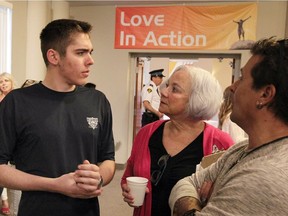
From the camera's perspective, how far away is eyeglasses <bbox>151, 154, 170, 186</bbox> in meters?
1.47

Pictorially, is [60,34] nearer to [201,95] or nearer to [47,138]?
[47,138]

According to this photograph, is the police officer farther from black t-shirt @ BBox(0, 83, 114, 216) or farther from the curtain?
black t-shirt @ BBox(0, 83, 114, 216)

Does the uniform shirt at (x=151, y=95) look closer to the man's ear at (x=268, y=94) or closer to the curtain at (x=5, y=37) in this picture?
the curtain at (x=5, y=37)

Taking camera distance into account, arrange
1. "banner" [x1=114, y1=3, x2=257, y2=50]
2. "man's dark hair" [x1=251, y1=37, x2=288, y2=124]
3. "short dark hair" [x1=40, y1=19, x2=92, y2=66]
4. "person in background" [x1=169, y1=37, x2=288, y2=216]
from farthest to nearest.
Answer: "banner" [x1=114, y1=3, x2=257, y2=50] < "short dark hair" [x1=40, y1=19, x2=92, y2=66] < "man's dark hair" [x1=251, y1=37, x2=288, y2=124] < "person in background" [x1=169, y1=37, x2=288, y2=216]

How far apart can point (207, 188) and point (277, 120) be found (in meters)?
0.39

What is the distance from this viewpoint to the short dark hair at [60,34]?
1380mm

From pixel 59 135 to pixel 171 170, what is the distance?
1.86 ft

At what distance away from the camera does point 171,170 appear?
1462mm

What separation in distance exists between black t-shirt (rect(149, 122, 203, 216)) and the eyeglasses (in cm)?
1

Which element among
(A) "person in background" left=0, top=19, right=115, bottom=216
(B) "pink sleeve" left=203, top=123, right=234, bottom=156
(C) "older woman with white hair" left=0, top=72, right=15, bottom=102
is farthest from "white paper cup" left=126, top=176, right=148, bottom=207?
(C) "older woman with white hair" left=0, top=72, right=15, bottom=102

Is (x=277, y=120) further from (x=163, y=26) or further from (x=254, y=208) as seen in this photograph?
(x=163, y=26)

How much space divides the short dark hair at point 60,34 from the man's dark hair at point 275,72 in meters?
0.87

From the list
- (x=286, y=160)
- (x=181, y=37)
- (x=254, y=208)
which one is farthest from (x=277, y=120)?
(x=181, y=37)

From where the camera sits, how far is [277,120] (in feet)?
2.74
